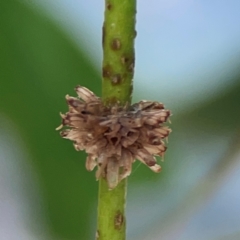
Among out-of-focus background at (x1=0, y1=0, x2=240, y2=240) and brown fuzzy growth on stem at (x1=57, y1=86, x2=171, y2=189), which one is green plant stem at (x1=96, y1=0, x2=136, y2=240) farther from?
out-of-focus background at (x1=0, y1=0, x2=240, y2=240)

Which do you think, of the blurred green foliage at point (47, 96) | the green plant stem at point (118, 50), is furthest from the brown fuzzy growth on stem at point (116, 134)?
the blurred green foliage at point (47, 96)

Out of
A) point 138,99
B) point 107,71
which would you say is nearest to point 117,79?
point 107,71

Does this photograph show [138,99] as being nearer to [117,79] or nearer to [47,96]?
[47,96]

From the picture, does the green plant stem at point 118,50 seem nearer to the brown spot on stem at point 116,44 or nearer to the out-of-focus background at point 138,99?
the brown spot on stem at point 116,44

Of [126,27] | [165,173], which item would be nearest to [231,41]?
[165,173]

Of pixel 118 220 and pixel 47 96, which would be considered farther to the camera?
pixel 47 96

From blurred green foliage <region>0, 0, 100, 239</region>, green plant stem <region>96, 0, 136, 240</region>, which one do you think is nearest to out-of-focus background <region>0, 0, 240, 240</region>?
blurred green foliage <region>0, 0, 100, 239</region>
